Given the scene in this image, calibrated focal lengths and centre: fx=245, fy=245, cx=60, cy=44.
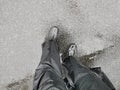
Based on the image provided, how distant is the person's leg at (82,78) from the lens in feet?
5.62

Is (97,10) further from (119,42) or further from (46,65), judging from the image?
(46,65)

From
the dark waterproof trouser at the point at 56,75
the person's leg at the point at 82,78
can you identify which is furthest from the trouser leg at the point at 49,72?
the person's leg at the point at 82,78

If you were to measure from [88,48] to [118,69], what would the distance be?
1.21 feet

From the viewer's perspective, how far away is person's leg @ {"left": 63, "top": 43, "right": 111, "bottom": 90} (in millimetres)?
1714

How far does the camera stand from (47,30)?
7.25ft

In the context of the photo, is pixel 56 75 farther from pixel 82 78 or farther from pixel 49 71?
pixel 82 78

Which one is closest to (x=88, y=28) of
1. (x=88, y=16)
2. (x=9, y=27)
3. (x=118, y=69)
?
(x=88, y=16)

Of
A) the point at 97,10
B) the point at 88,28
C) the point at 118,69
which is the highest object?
the point at 97,10

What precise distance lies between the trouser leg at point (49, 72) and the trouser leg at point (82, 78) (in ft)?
0.35

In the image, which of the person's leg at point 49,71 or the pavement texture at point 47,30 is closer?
the person's leg at point 49,71

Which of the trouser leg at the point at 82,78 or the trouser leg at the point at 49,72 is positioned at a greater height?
the trouser leg at the point at 49,72

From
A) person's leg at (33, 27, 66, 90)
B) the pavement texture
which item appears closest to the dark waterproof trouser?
person's leg at (33, 27, 66, 90)

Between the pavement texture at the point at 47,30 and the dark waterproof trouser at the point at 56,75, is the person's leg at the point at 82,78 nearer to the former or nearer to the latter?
the dark waterproof trouser at the point at 56,75

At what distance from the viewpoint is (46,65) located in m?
1.88
